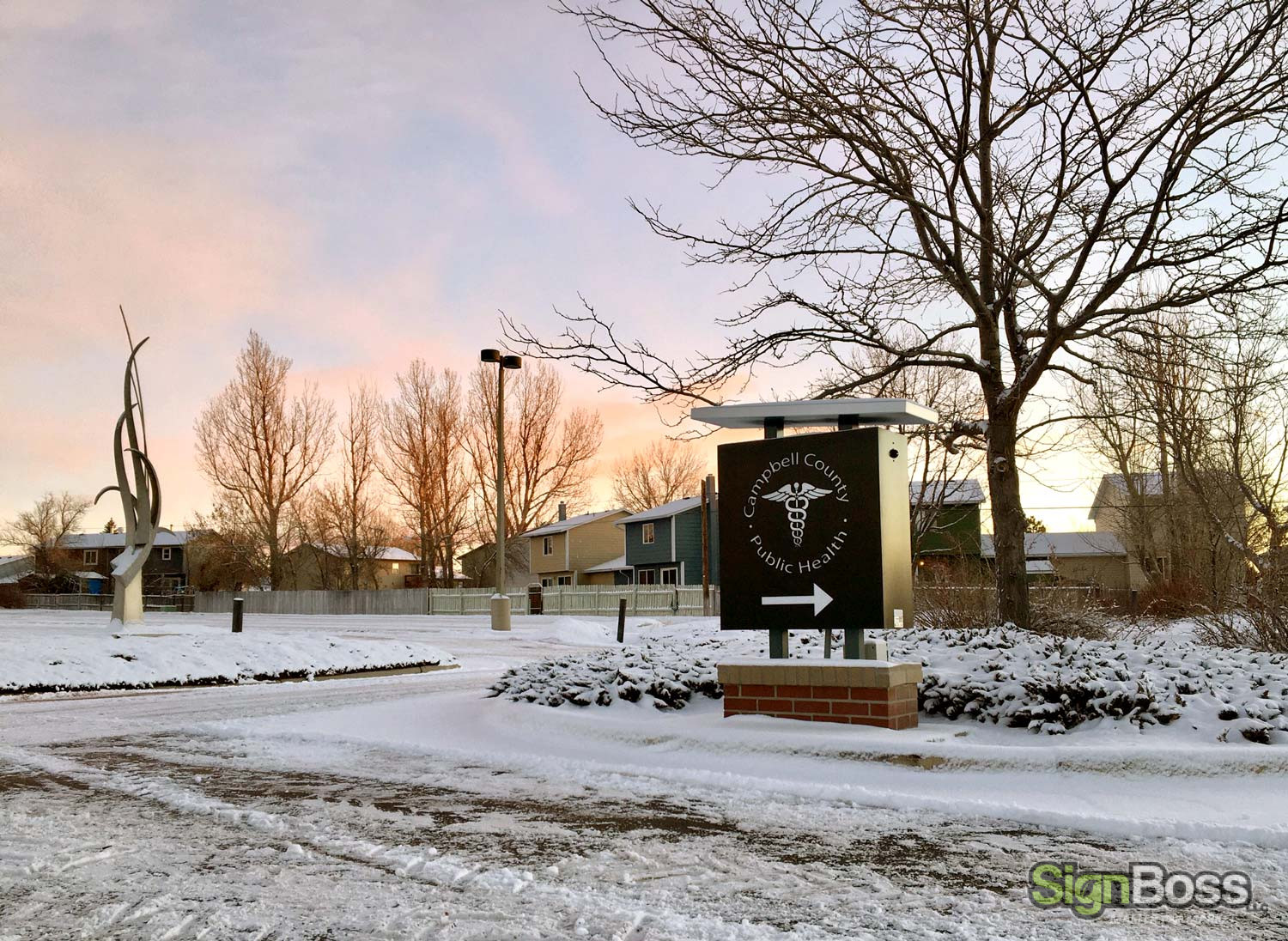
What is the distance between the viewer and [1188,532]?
26.4 meters

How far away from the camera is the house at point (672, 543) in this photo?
165 feet

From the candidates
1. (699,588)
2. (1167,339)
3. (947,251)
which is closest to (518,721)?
(947,251)

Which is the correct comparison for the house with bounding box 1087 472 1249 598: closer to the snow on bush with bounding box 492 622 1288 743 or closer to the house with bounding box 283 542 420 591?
the snow on bush with bounding box 492 622 1288 743

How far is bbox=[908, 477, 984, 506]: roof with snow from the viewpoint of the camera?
74.2 feet

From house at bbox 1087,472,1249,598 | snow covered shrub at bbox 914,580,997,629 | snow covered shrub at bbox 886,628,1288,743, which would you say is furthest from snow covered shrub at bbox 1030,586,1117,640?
snow covered shrub at bbox 886,628,1288,743

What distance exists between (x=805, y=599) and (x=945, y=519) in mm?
33065

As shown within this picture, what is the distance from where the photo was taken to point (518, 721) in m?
9.37

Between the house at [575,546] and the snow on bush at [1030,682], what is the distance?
4816 centimetres

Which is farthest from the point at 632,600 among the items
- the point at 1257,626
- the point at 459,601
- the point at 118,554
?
the point at 118,554

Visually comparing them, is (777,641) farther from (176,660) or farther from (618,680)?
(176,660)

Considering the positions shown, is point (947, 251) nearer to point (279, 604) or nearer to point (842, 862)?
point (842, 862)

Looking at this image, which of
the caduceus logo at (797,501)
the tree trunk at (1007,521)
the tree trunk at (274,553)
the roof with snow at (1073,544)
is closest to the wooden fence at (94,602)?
the tree trunk at (274,553)

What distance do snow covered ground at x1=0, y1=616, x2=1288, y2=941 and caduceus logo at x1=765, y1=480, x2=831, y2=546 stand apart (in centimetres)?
158

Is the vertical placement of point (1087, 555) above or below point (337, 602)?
above
